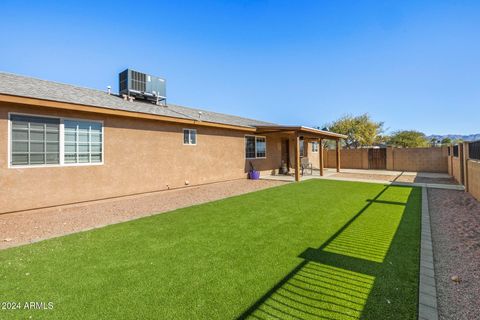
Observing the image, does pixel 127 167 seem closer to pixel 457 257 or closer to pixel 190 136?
pixel 190 136

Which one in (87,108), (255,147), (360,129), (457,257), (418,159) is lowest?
(457,257)

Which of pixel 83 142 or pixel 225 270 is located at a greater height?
pixel 83 142

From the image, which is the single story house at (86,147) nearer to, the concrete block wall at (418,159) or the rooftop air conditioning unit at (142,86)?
the rooftop air conditioning unit at (142,86)

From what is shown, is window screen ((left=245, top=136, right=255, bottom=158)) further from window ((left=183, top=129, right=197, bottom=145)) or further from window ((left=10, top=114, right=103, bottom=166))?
window ((left=10, top=114, right=103, bottom=166))

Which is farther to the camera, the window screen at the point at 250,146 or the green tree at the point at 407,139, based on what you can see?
the green tree at the point at 407,139

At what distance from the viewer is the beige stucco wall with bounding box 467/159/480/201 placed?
7.19 m

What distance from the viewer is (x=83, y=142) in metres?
7.55

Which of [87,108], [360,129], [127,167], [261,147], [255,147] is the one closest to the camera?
[87,108]

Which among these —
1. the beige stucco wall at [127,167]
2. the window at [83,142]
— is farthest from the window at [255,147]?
the window at [83,142]

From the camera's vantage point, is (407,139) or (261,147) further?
(407,139)

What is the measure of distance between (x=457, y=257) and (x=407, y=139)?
38657 millimetres

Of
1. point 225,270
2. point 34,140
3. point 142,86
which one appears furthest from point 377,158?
point 34,140

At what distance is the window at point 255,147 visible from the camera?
1459 centimetres

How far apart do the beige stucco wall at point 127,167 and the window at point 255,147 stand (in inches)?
37.0
